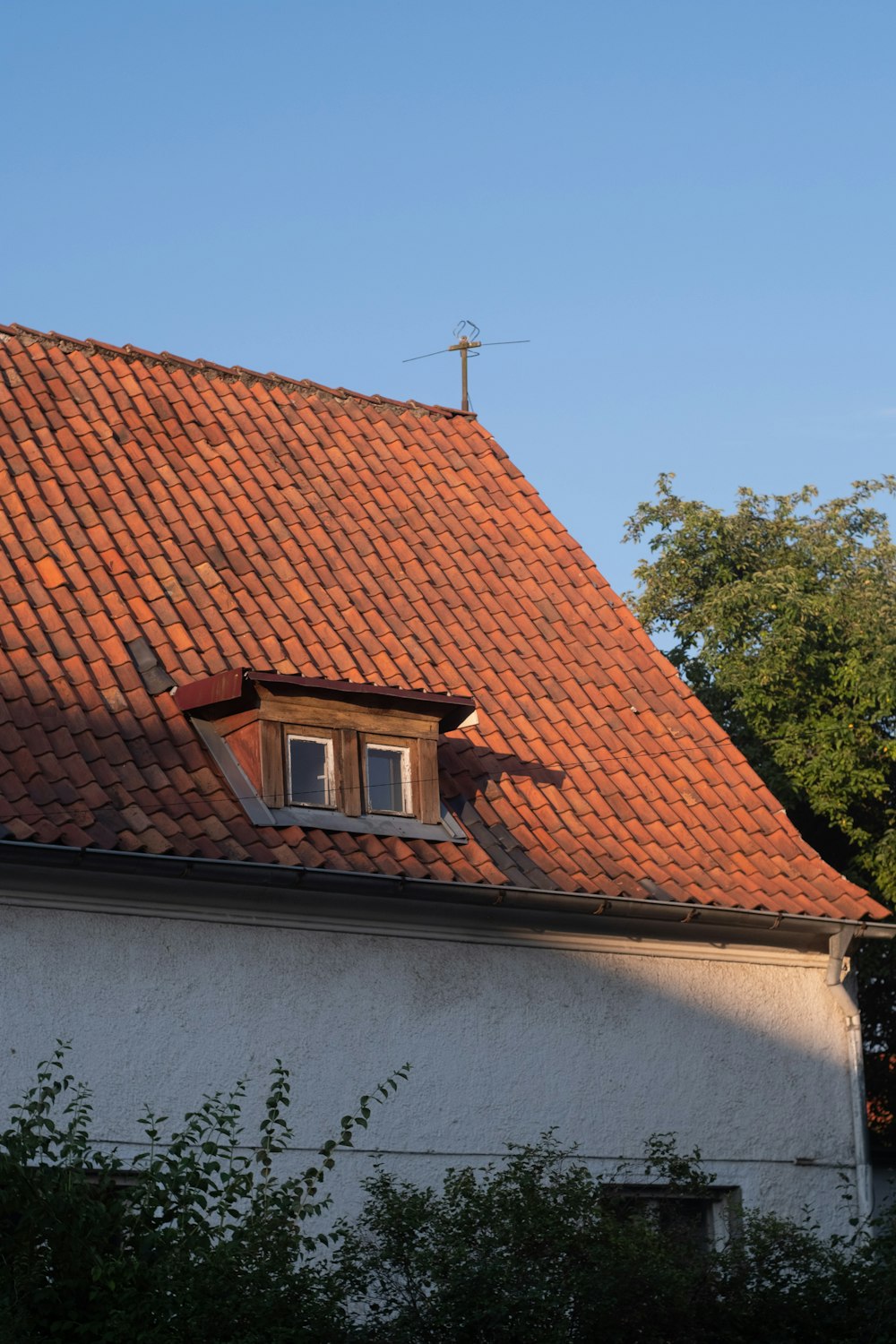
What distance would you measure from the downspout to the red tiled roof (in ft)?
0.99

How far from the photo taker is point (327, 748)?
36.4 ft

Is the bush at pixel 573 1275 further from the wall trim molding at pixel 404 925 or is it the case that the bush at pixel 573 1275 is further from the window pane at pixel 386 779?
the window pane at pixel 386 779

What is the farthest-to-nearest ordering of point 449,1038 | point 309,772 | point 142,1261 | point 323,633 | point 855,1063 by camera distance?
point 323,633 → point 855,1063 → point 309,772 → point 449,1038 → point 142,1261

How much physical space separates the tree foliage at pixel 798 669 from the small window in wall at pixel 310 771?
8267 millimetres

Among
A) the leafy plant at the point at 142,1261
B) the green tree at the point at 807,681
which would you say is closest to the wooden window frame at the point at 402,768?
the leafy plant at the point at 142,1261

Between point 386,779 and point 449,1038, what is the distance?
1.67 meters

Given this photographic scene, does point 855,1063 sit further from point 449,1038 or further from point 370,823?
point 370,823

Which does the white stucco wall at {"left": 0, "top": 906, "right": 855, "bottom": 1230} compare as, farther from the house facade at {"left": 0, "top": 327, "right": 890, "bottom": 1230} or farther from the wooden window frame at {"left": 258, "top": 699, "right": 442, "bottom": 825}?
the wooden window frame at {"left": 258, "top": 699, "right": 442, "bottom": 825}

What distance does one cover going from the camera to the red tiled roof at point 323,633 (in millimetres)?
10523

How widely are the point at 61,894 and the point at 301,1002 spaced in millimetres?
1562

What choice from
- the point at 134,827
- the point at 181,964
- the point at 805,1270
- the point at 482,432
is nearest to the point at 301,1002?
the point at 181,964

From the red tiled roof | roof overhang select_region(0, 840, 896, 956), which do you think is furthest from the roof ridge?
roof overhang select_region(0, 840, 896, 956)

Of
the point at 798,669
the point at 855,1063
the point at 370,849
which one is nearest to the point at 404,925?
the point at 370,849

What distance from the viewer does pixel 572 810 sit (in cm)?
1174
